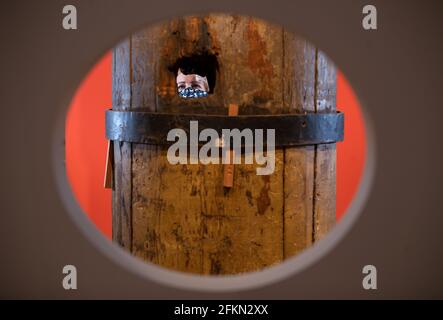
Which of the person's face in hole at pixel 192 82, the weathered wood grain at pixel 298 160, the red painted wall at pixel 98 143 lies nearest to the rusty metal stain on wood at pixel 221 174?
the weathered wood grain at pixel 298 160

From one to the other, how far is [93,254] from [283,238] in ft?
3.38

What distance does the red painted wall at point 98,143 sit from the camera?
3.74 meters

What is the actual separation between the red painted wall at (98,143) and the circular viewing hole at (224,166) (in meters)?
1.61

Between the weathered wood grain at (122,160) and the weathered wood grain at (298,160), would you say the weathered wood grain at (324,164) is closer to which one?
the weathered wood grain at (298,160)

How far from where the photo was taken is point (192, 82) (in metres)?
2.19

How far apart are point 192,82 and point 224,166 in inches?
17.2

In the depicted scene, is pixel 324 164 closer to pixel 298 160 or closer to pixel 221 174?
pixel 298 160

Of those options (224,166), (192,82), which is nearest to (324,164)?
(224,166)

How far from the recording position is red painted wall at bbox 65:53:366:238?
3.74 metres

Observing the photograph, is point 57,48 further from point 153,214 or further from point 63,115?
point 153,214

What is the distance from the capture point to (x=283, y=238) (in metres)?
2.05

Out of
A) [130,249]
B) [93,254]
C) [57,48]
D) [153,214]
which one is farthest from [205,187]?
[57,48]

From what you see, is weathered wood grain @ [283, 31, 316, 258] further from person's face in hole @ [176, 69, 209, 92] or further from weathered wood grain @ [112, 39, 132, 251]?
weathered wood grain @ [112, 39, 132, 251]

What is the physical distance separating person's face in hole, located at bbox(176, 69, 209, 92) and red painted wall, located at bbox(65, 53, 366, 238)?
1.60 metres
